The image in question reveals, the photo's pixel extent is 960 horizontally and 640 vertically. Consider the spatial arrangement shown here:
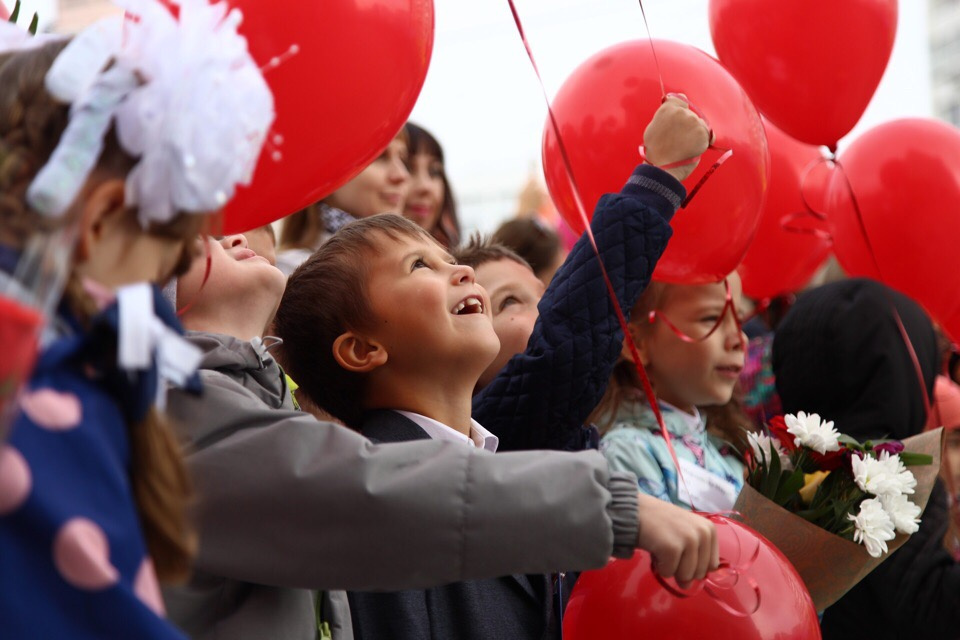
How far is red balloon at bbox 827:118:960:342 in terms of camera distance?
279 centimetres

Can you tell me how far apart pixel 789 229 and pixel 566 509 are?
6.49 feet

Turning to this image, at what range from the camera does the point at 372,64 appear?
6.02ft

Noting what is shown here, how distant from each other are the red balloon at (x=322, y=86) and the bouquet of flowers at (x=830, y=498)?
91cm

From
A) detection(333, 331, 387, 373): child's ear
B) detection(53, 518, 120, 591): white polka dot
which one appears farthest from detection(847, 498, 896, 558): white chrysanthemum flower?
detection(53, 518, 120, 591): white polka dot

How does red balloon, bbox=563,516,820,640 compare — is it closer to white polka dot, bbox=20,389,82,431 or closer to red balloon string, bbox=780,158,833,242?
white polka dot, bbox=20,389,82,431

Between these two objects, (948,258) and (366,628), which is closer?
(366,628)

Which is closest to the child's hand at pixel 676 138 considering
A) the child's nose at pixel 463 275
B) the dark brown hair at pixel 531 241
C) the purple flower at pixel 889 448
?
the child's nose at pixel 463 275

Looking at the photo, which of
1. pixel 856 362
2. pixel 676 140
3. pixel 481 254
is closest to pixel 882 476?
pixel 676 140

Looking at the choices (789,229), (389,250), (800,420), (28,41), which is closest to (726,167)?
(800,420)

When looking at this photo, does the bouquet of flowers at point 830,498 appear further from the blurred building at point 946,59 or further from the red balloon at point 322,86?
the blurred building at point 946,59

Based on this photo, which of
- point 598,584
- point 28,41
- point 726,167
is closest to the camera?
point 28,41

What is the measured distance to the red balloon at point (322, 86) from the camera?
1.74m

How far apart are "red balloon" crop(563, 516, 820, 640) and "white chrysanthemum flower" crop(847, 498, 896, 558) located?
11.5 inches

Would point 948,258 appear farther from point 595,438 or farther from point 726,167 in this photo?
point 595,438
